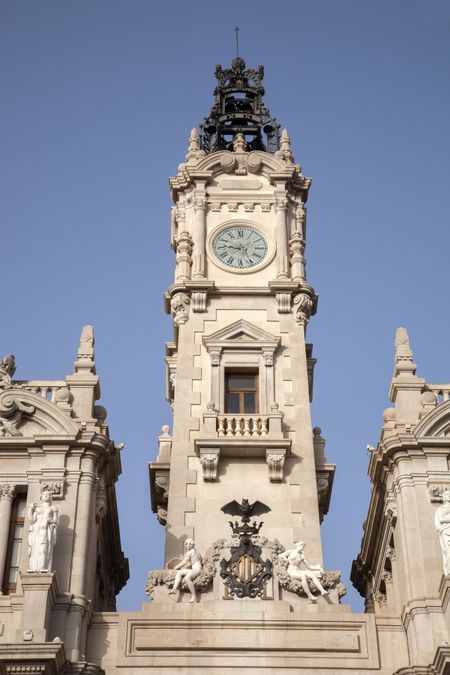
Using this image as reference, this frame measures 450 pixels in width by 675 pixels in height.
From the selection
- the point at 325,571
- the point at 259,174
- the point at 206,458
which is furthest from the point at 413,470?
the point at 259,174

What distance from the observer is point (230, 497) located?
38.2 meters

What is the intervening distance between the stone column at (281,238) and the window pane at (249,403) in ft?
14.6

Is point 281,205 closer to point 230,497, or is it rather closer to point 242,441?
point 242,441

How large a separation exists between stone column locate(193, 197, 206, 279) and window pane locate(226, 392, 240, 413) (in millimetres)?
4515

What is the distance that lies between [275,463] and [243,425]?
1864mm

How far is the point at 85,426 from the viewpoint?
36.9 metres

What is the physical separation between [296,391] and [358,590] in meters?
8.16

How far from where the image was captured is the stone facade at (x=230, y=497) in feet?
109

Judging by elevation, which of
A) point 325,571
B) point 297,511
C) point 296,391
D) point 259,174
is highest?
point 259,174

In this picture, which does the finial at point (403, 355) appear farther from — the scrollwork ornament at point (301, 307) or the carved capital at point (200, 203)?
the carved capital at point (200, 203)

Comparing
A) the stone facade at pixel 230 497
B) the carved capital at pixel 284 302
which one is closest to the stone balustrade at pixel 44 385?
the stone facade at pixel 230 497

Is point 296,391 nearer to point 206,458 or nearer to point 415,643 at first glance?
point 206,458

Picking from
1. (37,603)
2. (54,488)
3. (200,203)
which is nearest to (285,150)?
(200,203)

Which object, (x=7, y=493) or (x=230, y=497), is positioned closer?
(x=7, y=493)
